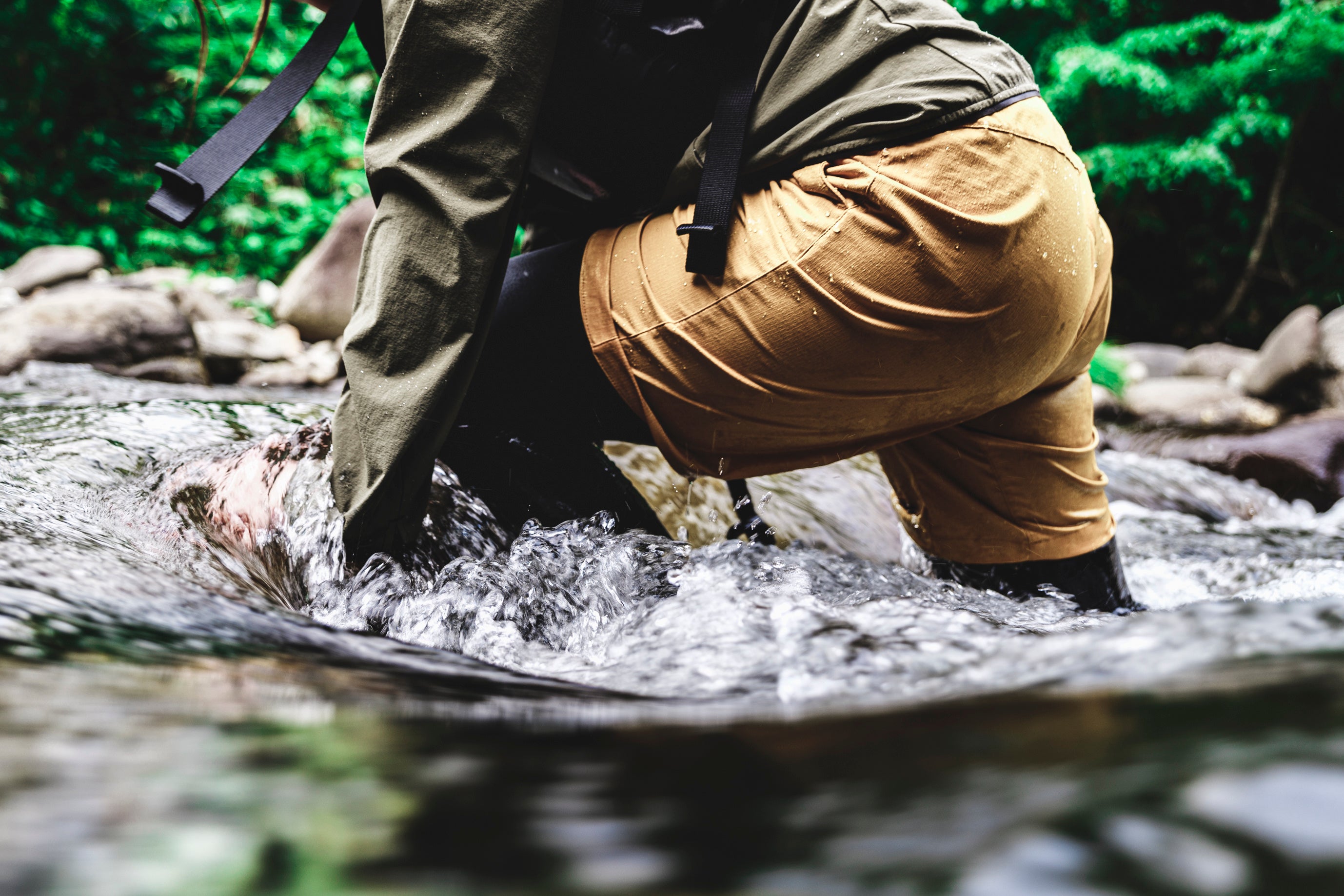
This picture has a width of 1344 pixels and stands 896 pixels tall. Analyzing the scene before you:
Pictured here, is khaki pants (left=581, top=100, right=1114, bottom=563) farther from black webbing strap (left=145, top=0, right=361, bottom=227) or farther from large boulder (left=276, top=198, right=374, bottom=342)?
large boulder (left=276, top=198, right=374, bottom=342)

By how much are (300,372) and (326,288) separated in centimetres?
115

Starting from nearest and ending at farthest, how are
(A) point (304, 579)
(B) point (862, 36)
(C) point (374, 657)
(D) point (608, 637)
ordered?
(C) point (374, 657), (B) point (862, 36), (D) point (608, 637), (A) point (304, 579)

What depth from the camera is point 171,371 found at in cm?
430

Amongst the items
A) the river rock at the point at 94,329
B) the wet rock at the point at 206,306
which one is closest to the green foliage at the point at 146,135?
the wet rock at the point at 206,306

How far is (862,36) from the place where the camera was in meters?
1.14

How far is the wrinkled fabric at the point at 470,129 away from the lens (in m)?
1.14

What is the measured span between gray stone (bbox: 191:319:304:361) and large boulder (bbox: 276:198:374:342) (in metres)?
0.13

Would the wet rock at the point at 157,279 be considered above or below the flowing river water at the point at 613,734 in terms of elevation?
above

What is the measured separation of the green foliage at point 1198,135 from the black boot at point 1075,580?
24.3 ft

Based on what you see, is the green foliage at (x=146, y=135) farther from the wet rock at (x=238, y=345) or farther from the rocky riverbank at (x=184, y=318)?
the wet rock at (x=238, y=345)

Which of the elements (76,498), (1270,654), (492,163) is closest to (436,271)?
(492,163)

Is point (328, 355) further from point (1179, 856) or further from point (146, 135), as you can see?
→ point (1179, 856)

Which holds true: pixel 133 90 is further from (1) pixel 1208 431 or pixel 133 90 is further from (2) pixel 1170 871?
(2) pixel 1170 871

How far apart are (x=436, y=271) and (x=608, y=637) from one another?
1.76ft
